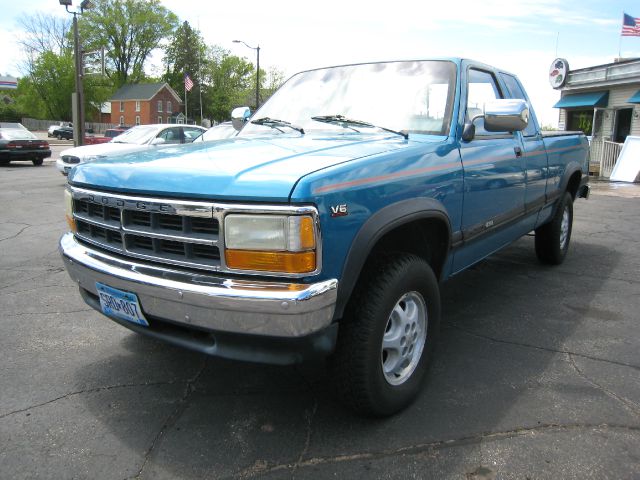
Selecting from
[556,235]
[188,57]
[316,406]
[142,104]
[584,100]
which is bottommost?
[316,406]

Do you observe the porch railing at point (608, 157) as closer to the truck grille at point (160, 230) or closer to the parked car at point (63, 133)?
the truck grille at point (160, 230)

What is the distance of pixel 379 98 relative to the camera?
11.5 feet

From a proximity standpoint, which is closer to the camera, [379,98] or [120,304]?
[120,304]

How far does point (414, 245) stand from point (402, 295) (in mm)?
504

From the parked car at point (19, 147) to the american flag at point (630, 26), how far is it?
71.6 ft

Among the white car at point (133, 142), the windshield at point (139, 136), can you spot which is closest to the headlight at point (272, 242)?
the white car at point (133, 142)

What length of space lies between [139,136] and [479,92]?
10.2 m

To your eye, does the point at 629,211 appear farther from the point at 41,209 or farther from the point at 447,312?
the point at 41,209

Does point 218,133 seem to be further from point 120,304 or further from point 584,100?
point 584,100

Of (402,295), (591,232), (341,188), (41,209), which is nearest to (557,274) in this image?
(591,232)

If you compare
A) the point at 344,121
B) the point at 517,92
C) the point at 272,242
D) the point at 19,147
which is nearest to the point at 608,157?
the point at 517,92

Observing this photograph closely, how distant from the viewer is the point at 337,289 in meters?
2.20

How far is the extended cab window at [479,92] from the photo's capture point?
3.55m

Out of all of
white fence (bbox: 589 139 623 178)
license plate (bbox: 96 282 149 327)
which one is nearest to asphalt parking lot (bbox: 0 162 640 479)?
license plate (bbox: 96 282 149 327)
